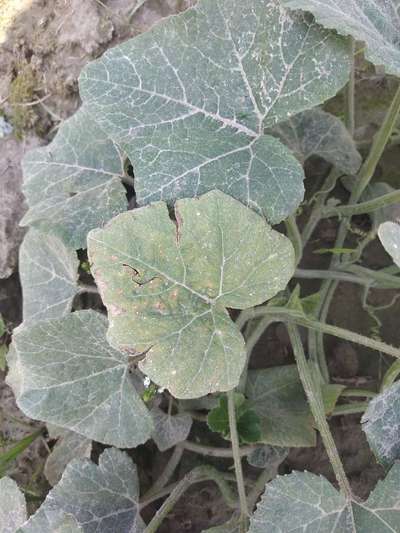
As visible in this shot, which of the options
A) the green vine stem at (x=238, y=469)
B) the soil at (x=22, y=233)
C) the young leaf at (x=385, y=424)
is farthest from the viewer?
the soil at (x=22, y=233)

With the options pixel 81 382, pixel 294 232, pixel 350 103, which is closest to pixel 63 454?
pixel 81 382

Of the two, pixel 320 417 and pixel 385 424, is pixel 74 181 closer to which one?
pixel 320 417

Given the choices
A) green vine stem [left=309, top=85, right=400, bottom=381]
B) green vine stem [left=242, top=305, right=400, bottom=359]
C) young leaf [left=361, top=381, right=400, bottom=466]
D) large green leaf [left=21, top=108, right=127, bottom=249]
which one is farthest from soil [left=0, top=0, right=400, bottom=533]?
young leaf [left=361, top=381, right=400, bottom=466]

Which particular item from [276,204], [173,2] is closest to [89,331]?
[276,204]

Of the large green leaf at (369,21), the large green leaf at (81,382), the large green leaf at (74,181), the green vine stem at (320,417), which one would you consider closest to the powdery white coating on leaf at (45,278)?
the large green leaf at (74,181)

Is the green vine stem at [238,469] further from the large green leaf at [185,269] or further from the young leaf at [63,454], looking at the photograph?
the young leaf at [63,454]

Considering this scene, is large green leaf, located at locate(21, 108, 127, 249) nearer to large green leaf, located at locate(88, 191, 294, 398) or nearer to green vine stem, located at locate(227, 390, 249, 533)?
large green leaf, located at locate(88, 191, 294, 398)
